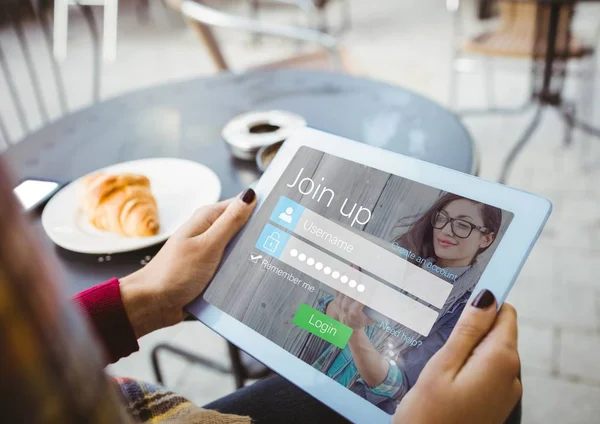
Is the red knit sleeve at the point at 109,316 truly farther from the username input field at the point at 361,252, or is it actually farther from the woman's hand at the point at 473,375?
the woman's hand at the point at 473,375

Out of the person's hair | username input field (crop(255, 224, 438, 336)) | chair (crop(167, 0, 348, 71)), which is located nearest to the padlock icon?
username input field (crop(255, 224, 438, 336))

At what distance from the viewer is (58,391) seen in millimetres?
139

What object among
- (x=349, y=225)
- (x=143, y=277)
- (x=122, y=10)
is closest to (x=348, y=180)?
(x=349, y=225)

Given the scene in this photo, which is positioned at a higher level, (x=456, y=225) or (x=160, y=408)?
(x=456, y=225)

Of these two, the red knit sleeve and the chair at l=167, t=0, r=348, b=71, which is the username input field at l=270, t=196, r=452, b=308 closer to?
the red knit sleeve

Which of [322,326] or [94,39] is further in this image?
[94,39]

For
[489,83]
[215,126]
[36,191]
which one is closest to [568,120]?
[489,83]

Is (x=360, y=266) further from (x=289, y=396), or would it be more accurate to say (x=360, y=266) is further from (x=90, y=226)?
(x=90, y=226)

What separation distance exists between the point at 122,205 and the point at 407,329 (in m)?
0.39

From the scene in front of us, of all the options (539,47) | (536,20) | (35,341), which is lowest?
(539,47)

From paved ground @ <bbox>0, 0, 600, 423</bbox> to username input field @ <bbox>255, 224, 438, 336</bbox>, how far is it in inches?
35.7

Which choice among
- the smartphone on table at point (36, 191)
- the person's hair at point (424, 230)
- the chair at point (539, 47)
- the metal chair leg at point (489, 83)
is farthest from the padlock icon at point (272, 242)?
the metal chair leg at point (489, 83)

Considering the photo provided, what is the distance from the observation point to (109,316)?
0.58 meters

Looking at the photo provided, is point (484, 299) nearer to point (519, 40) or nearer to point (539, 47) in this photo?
point (539, 47)
